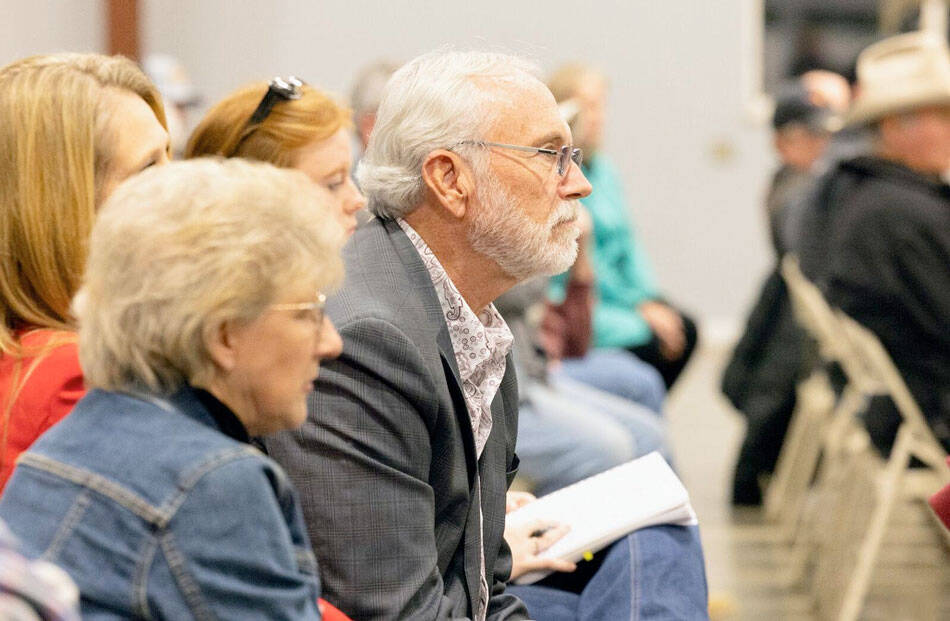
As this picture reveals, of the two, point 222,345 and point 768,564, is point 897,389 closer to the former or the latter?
point 768,564

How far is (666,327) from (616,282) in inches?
10.7

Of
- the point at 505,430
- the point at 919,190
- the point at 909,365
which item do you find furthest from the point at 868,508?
the point at 505,430

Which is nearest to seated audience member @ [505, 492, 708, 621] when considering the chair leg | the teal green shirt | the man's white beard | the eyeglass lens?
the man's white beard

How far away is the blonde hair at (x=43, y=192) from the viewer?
160cm

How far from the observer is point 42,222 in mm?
1605

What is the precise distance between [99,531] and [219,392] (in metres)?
0.18

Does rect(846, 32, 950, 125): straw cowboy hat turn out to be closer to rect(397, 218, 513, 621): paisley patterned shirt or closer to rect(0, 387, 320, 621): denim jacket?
rect(397, 218, 513, 621): paisley patterned shirt

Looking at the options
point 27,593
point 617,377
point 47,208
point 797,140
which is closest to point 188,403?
point 27,593

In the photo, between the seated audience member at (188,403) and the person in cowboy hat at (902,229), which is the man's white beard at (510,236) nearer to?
the seated audience member at (188,403)

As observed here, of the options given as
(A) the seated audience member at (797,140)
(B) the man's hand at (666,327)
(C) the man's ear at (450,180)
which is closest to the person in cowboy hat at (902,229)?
(B) the man's hand at (666,327)

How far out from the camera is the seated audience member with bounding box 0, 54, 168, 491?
5.00 ft

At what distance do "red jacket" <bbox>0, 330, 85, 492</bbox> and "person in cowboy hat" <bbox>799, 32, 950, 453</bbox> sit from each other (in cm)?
251

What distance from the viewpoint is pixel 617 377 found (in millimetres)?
4180

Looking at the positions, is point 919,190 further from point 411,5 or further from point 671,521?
point 411,5
